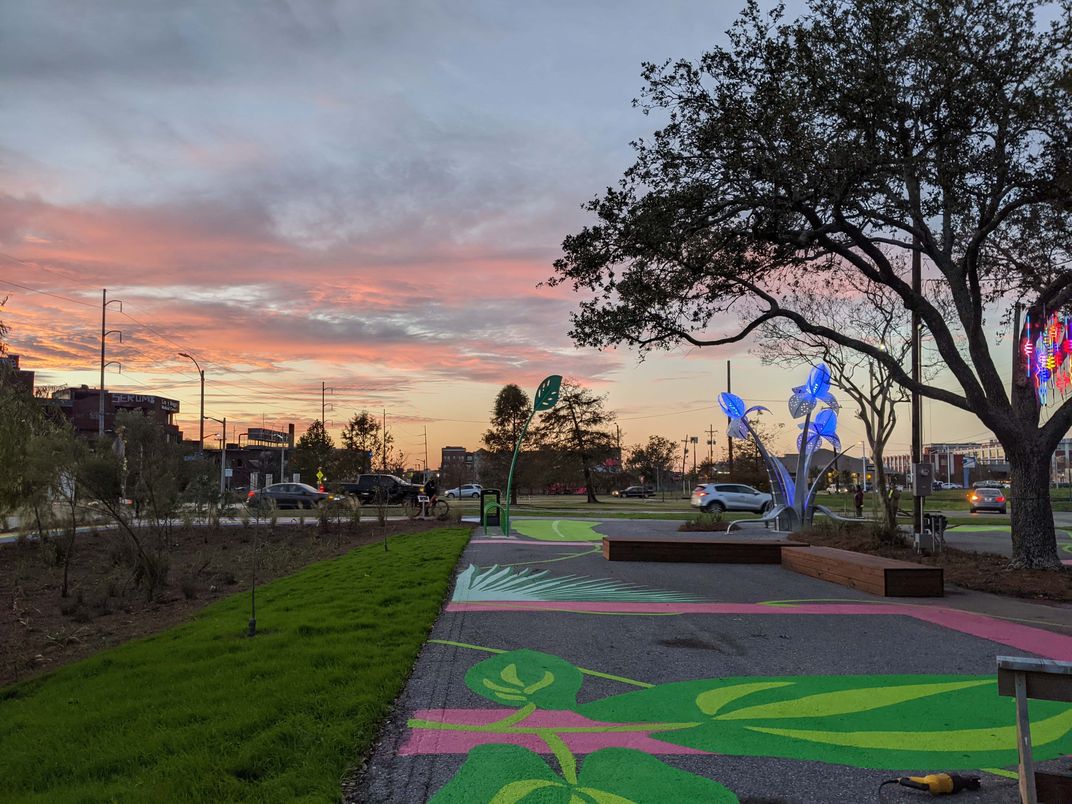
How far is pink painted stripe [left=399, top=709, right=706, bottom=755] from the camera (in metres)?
4.52

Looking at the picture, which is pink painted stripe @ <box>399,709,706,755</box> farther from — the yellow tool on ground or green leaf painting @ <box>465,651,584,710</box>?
the yellow tool on ground

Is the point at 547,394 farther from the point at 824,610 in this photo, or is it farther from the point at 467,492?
the point at 467,492

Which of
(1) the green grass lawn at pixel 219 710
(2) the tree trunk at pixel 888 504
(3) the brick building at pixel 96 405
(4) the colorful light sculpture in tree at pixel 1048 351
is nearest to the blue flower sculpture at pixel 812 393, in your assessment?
(2) the tree trunk at pixel 888 504

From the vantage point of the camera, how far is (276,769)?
13.6 ft

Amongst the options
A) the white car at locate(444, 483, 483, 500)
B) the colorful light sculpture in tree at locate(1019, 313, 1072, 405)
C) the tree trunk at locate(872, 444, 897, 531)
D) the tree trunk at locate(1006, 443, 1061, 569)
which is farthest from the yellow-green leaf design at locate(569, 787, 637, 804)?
the white car at locate(444, 483, 483, 500)

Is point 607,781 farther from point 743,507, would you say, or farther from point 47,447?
point 743,507

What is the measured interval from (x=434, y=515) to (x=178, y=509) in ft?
38.7

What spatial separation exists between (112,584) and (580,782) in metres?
11.0

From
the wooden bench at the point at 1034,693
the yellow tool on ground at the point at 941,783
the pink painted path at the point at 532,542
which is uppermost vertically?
the wooden bench at the point at 1034,693

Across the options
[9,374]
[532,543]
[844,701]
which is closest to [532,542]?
[532,543]

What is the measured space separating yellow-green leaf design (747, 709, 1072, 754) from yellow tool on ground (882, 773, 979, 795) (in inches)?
27.0

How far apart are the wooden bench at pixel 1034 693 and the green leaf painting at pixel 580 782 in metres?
1.34

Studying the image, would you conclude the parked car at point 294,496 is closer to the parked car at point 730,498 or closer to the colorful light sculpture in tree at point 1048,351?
the parked car at point 730,498

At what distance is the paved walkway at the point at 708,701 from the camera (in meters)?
4.07
